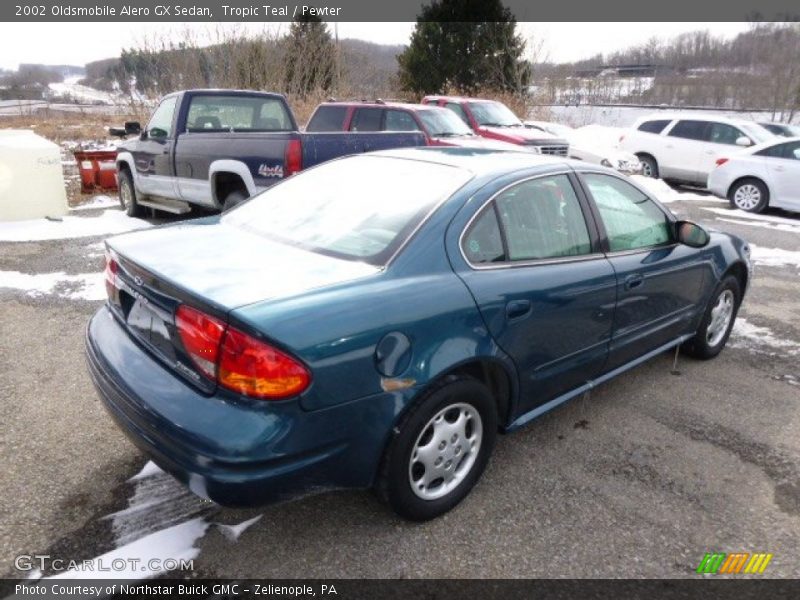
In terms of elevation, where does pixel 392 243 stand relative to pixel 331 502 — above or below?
above

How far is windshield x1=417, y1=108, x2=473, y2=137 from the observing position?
10547mm

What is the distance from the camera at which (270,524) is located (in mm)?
2547

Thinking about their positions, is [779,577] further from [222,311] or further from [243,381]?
[222,311]

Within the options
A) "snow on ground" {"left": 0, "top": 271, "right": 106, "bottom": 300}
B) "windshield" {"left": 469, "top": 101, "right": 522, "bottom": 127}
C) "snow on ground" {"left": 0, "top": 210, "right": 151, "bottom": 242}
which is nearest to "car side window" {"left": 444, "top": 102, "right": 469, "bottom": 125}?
"windshield" {"left": 469, "top": 101, "right": 522, "bottom": 127}

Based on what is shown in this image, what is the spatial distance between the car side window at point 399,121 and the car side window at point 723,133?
7158 millimetres

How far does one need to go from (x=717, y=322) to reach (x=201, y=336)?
3882mm

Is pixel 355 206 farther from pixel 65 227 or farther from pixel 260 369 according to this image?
pixel 65 227

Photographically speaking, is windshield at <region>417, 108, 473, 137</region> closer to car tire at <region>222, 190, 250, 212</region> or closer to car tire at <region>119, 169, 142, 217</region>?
car tire at <region>222, 190, 250, 212</region>

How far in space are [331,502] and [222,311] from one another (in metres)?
1.17

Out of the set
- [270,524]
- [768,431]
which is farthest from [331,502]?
[768,431]

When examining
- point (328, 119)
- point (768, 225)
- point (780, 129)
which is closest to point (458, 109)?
point (328, 119)

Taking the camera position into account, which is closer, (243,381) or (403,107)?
(243,381)

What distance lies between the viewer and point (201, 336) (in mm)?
2100

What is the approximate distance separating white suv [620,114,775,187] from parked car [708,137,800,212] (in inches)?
50.8
